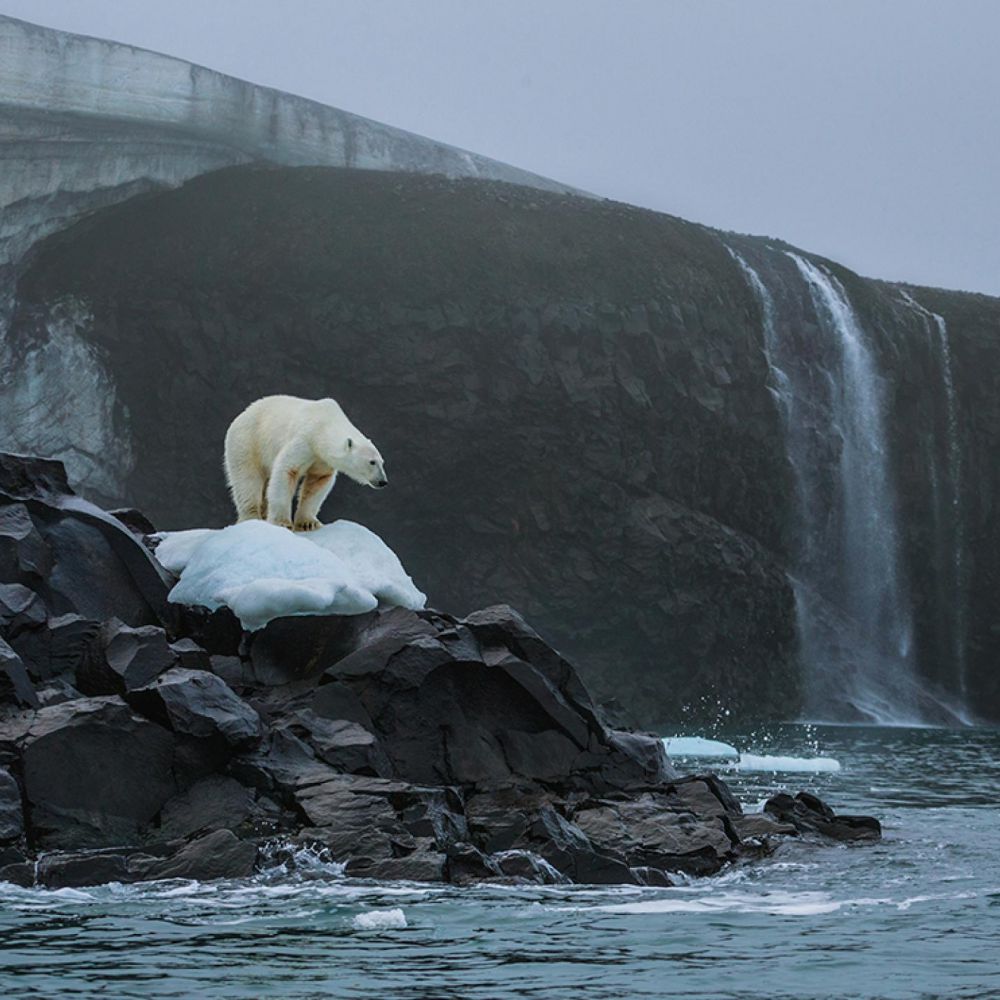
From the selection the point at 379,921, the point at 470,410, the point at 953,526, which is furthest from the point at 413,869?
the point at 953,526

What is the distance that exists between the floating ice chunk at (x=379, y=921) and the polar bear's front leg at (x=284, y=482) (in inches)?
289

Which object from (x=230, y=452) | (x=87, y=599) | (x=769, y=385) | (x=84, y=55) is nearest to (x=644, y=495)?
(x=769, y=385)

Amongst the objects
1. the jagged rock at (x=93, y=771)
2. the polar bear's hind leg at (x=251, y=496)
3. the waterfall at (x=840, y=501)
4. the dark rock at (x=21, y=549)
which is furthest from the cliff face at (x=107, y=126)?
the jagged rock at (x=93, y=771)

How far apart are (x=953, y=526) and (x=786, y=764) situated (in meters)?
22.0

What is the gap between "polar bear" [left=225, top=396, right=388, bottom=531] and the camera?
60.3ft

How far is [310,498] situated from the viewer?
19266 mm

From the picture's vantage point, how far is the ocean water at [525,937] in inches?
397

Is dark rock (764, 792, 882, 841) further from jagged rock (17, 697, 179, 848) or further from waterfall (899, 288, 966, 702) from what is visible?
waterfall (899, 288, 966, 702)

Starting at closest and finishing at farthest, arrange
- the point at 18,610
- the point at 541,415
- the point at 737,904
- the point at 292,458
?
the point at 737,904 → the point at 18,610 → the point at 292,458 → the point at 541,415

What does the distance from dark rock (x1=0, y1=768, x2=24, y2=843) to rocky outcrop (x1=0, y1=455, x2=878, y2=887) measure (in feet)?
0.06

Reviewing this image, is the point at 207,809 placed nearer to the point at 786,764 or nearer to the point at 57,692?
the point at 57,692

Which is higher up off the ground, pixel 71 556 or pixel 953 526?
pixel 953 526

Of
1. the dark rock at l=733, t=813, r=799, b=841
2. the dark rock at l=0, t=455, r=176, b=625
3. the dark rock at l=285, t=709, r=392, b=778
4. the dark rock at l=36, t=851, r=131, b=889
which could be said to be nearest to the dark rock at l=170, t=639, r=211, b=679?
the dark rock at l=285, t=709, r=392, b=778

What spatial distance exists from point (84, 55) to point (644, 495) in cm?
1689
